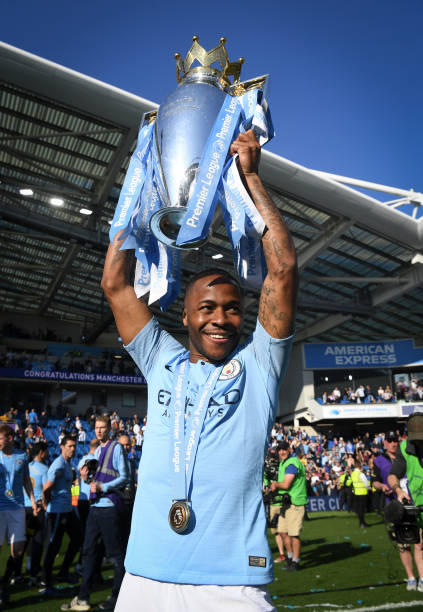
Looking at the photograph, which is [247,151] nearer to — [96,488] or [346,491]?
[96,488]

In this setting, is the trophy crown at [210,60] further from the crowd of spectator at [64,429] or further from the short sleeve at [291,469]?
the crowd of spectator at [64,429]

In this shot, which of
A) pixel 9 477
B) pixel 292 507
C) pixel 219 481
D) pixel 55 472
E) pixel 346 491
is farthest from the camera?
pixel 346 491

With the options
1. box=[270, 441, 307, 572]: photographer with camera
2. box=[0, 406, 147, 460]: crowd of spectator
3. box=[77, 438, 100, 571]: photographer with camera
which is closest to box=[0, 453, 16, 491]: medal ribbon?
box=[77, 438, 100, 571]: photographer with camera

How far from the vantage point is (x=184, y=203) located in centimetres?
203

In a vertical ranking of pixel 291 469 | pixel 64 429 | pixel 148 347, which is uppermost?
pixel 64 429

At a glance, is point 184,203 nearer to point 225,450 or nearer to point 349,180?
point 225,450

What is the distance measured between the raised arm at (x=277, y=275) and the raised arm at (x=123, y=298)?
0.52m

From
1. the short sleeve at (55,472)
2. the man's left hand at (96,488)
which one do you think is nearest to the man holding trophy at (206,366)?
the man's left hand at (96,488)

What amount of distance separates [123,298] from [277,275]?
66 cm

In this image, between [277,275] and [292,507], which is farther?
[292,507]

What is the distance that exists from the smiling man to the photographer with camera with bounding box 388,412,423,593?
347 cm

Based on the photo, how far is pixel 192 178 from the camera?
206 centimetres

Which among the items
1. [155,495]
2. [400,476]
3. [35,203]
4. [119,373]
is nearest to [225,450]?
[155,495]

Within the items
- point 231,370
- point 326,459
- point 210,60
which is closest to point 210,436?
point 231,370
